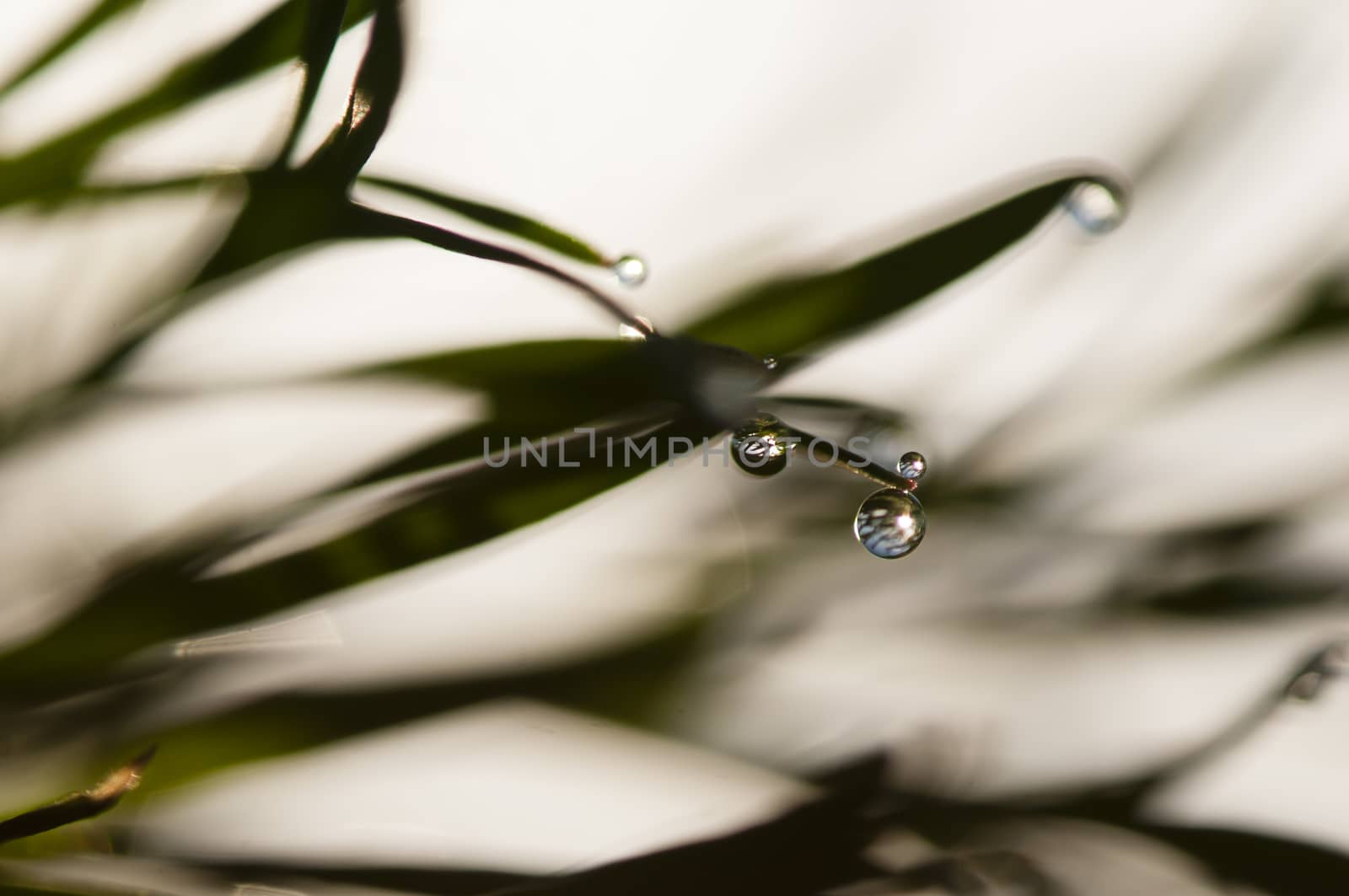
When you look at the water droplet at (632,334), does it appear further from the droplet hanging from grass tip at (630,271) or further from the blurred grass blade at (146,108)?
the blurred grass blade at (146,108)

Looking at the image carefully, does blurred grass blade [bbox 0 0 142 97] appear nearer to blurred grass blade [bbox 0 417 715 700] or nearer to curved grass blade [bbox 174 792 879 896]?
blurred grass blade [bbox 0 417 715 700]

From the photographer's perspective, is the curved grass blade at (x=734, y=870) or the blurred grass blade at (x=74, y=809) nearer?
the blurred grass blade at (x=74, y=809)

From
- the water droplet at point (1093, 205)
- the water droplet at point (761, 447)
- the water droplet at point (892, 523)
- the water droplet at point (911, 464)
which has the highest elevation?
the water droplet at point (1093, 205)

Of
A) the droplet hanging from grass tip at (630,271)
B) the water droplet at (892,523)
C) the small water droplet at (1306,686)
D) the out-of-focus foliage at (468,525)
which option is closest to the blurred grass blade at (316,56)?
the out-of-focus foliage at (468,525)

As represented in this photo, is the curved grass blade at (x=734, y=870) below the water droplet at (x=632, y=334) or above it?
below

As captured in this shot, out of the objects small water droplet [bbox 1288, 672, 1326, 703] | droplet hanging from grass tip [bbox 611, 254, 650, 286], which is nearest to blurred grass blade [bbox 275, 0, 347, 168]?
droplet hanging from grass tip [bbox 611, 254, 650, 286]

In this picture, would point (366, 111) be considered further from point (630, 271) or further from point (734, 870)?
point (734, 870)

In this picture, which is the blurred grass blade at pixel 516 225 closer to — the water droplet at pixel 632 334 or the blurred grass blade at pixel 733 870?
the water droplet at pixel 632 334

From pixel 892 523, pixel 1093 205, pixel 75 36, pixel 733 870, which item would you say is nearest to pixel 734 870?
pixel 733 870
